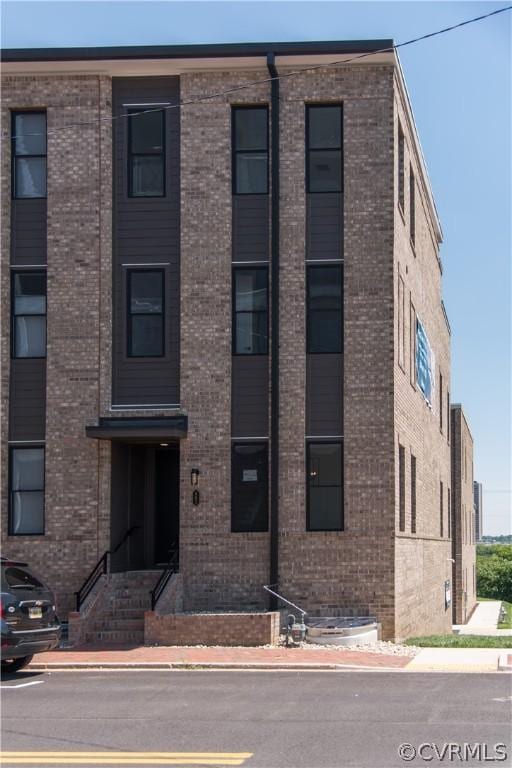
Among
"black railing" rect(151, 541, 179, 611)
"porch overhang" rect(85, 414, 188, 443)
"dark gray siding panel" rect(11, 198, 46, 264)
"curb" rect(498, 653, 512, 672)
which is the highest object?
"dark gray siding panel" rect(11, 198, 46, 264)

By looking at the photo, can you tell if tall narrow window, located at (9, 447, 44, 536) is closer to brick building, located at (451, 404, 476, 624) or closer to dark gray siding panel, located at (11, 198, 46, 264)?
dark gray siding panel, located at (11, 198, 46, 264)

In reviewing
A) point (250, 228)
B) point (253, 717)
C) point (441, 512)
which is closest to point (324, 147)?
point (250, 228)

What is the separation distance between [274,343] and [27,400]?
195 inches

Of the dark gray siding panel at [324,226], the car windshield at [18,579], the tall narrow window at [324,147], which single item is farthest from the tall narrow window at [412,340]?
the car windshield at [18,579]

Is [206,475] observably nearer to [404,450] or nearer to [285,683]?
[404,450]

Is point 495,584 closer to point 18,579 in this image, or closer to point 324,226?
point 324,226

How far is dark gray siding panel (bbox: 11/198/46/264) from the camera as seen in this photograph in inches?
906

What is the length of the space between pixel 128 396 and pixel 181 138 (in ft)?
16.9

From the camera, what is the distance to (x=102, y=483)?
2239cm

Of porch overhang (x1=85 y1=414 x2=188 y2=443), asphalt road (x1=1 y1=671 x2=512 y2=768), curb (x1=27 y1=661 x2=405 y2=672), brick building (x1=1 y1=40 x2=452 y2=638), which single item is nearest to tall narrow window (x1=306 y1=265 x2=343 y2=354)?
brick building (x1=1 y1=40 x2=452 y2=638)

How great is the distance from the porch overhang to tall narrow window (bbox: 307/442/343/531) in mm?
2518

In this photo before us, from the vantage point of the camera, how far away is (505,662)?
17.6 m

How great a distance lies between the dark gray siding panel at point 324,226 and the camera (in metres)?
22.6

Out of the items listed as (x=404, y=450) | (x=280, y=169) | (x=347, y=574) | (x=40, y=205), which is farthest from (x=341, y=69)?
(x=347, y=574)
